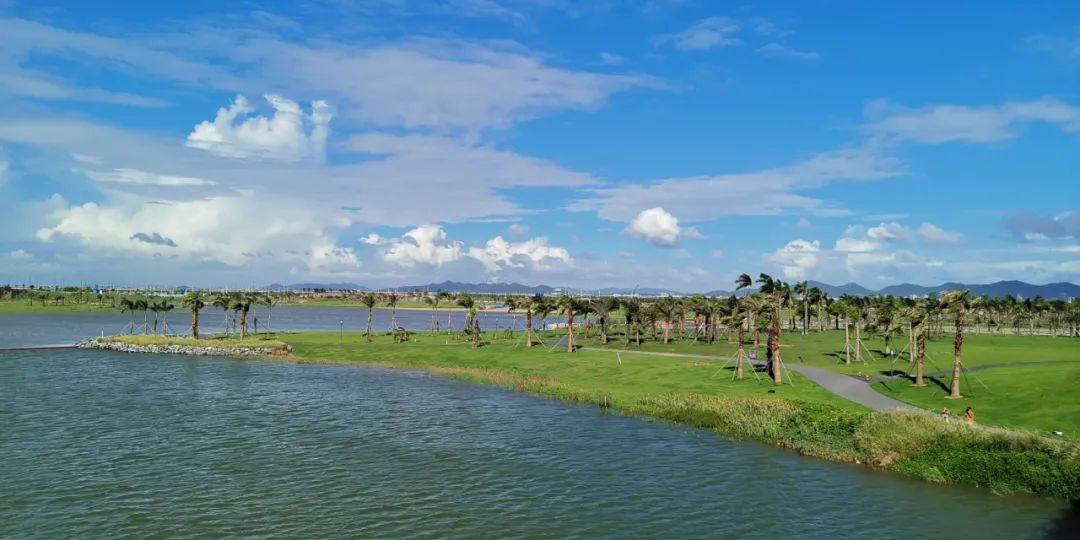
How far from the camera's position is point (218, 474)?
4047 centimetres

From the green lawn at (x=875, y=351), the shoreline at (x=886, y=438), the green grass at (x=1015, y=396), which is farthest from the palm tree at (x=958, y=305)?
the shoreline at (x=886, y=438)

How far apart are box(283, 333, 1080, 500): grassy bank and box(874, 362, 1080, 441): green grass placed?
215 inches

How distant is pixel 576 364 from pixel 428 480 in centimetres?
5275

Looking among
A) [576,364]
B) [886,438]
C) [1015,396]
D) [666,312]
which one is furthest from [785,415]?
[666,312]

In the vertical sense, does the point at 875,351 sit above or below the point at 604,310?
below

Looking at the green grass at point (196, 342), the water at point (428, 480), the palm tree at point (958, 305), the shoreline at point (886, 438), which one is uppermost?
the palm tree at point (958, 305)

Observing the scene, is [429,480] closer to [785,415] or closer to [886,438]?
[785,415]

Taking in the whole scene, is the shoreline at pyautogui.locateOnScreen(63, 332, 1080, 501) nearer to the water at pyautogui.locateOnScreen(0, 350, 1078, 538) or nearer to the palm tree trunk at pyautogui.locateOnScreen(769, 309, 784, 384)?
the water at pyautogui.locateOnScreen(0, 350, 1078, 538)

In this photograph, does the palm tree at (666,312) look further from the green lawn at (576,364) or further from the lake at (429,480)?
the lake at (429,480)

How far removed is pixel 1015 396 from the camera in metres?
55.5

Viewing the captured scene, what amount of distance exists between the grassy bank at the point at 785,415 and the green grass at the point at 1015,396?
5464 millimetres

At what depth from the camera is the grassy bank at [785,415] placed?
38.2 meters

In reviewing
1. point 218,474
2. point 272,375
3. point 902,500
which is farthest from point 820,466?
point 272,375

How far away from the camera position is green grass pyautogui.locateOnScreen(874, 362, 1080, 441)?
47750 mm
